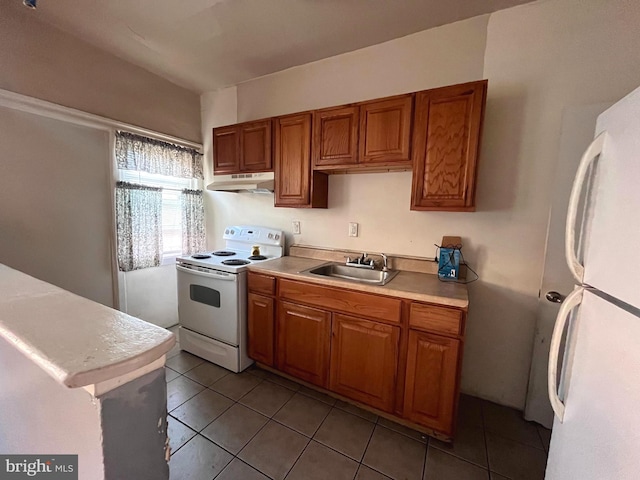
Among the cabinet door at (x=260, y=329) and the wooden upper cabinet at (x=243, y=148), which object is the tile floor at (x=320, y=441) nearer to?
the cabinet door at (x=260, y=329)

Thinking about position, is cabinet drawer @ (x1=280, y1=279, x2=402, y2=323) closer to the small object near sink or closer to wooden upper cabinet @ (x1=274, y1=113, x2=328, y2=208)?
the small object near sink

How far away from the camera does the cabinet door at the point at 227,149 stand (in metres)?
2.58

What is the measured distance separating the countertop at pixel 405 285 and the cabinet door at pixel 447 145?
500mm

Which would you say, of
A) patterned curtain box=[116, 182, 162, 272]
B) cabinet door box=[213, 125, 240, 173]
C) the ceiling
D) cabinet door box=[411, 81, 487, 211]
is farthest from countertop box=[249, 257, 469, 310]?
the ceiling

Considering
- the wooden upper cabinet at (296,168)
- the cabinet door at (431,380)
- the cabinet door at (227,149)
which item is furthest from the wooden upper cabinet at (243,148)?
the cabinet door at (431,380)

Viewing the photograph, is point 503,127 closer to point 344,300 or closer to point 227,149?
point 344,300

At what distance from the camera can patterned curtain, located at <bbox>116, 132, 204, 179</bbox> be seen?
2.46 meters

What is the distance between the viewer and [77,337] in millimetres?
558

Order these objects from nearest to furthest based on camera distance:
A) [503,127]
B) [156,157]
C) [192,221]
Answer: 1. [503,127]
2. [156,157]
3. [192,221]

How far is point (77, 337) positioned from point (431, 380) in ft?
5.39

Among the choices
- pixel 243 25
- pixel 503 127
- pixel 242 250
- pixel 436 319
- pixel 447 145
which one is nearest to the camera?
pixel 436 319

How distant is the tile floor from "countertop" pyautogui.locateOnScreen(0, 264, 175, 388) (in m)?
1.21

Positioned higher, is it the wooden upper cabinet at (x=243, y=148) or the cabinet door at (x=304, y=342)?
the wooden upper cabinet at (x=243, y=148)

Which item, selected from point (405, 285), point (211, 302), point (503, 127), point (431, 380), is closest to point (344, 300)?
Answer: point (405, 285)
